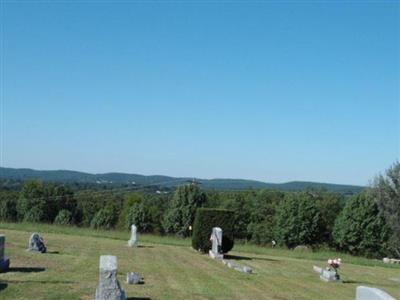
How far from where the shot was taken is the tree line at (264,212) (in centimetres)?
5191

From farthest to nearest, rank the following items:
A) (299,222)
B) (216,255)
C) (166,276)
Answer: (299,222)
(216,255)
(166,276)

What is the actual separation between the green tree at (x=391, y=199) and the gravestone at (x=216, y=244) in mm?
31653

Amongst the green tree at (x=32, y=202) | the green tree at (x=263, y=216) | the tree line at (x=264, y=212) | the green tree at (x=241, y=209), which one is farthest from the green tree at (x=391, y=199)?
the green tree at (x=32, y=202)

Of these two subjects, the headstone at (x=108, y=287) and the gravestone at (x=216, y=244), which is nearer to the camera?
the headstone at (x=108, y=287)

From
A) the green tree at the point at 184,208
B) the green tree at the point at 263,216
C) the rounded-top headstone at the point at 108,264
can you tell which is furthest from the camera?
the green tree at the point at 263,216

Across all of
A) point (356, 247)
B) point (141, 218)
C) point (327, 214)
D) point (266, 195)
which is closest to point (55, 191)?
point (141, 218)

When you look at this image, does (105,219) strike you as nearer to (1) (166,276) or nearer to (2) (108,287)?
(1) (166,276)

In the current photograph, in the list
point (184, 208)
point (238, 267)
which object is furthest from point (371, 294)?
point (184, 208)

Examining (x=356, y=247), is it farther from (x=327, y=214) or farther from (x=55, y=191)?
(x=55, y=191)

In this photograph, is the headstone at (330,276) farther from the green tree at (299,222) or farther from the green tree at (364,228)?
the green tree at (299,222)

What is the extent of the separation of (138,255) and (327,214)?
55121 mm

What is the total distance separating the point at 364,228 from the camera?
170 feet

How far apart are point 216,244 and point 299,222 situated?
38846mm

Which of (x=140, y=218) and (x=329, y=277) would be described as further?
(x=140, y=218)
